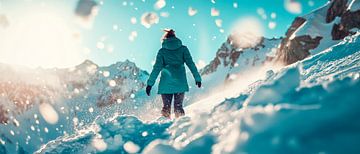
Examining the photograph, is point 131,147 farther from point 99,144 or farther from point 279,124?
point 279,124

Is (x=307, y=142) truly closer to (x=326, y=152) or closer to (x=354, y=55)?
(x=326, y=152)

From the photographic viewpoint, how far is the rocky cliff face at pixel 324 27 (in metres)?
51.4

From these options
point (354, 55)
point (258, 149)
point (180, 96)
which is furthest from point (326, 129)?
point (180, 96)

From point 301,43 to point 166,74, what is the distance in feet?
173

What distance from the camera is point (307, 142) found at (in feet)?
7.32

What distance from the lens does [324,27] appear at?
185 feet

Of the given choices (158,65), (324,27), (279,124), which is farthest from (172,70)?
(324,27)

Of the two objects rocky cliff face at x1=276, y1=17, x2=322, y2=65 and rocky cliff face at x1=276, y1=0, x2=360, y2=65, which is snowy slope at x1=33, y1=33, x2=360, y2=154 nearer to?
rocky cliff face at x1=276, y1=0, x2=360, y2=65

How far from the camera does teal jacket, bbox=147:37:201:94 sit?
7.79 m

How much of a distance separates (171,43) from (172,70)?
647 mm

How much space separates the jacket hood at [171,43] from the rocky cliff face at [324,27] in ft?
153

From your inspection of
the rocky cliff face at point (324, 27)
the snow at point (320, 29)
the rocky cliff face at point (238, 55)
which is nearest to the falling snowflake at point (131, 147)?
the rocky cliff face at point (324, 27)

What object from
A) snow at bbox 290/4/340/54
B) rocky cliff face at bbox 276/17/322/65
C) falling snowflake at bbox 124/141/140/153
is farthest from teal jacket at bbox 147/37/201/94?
rocky cliff face at bbox 276/17/322/65

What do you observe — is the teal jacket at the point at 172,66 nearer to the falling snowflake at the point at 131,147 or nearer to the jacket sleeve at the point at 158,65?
the jacket sleeve at the point at 158,65
